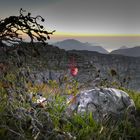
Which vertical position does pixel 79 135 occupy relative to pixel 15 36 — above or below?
below

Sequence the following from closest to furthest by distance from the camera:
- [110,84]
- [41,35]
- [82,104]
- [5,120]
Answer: [41,35] < [5,120] < [82,104] < [110,84]

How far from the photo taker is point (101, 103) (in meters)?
7.06

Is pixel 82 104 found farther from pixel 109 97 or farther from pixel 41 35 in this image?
pixel 41 35

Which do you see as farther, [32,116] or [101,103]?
[101,103]

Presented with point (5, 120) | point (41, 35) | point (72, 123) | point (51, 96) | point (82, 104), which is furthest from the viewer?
point (51, 96)

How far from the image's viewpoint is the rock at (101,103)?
6.91 metres

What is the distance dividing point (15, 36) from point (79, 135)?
172cm

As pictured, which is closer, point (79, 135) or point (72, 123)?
point (79, 135)

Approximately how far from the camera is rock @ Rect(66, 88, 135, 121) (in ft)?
22.7

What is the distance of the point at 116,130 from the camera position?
639 cm

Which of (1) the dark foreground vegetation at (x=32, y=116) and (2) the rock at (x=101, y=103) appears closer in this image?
(1) the dark foreground vegetation at (x=32, y=116)

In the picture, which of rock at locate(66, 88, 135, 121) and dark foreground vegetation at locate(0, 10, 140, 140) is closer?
dark foreground vegetation at locate(0, 10, 140, 140)

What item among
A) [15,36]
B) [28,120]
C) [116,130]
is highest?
[15,36]

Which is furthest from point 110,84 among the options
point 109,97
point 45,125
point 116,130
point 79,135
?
point 45,125
